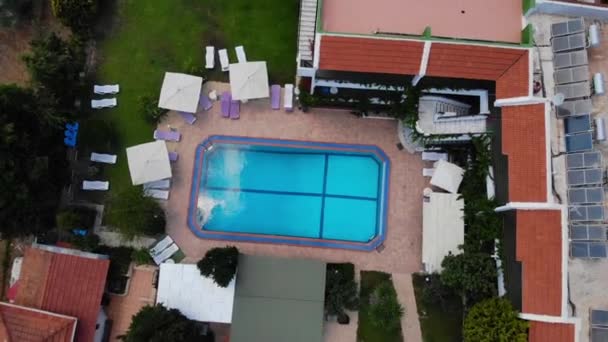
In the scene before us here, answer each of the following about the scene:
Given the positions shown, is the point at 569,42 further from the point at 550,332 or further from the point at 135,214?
the point at 135,214

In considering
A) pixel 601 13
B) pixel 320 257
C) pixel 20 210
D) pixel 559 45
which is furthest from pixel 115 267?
pixel 601 13

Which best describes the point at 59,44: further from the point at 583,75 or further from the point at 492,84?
the point at 583,75

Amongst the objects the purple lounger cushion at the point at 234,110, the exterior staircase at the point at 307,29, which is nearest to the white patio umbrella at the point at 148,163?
the purple lounger cushion at the point at 234,110

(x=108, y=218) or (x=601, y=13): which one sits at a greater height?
(x=601, y=13)

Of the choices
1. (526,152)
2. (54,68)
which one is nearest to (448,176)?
(526,152)

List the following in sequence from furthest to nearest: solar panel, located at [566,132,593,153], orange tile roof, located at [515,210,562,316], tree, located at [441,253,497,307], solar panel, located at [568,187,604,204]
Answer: tree, located at [441,253,497,307] → solar panel, located at [566,132,593,153] → solar panel, located at [568,187,604,204] → orange tile roof, located at [515,210,562,316]

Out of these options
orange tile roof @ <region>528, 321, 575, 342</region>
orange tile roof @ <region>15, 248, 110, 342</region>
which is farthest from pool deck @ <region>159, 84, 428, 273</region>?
orange tile roof @ <region>528, 321, 575, 342</region>

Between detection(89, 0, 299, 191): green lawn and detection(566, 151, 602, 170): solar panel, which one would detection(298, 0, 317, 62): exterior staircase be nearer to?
detection(89, 0, 299, 191): green lawn
